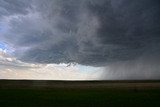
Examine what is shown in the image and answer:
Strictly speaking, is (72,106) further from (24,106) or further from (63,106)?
(24,106)

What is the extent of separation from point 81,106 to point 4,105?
33.8 feet

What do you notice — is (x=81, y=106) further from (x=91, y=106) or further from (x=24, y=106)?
(x=24, y=106)

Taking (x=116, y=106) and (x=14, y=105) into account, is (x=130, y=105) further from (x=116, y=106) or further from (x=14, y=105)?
(x=14, y=105)

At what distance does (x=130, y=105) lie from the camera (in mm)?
38281

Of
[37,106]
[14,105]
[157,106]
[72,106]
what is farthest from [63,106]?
[157,106]

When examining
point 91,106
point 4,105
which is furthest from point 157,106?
point 4,105

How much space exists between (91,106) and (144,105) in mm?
7518

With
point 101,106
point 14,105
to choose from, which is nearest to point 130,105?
point 101,106

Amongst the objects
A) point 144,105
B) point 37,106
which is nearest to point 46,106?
point 37,106

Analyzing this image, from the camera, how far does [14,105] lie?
37.4 metres

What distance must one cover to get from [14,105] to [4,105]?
4.29 ft

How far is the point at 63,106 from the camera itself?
37.0 meters

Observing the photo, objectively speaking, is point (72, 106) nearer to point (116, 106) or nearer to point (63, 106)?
point (63, 106)

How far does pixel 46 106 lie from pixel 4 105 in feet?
19.0
